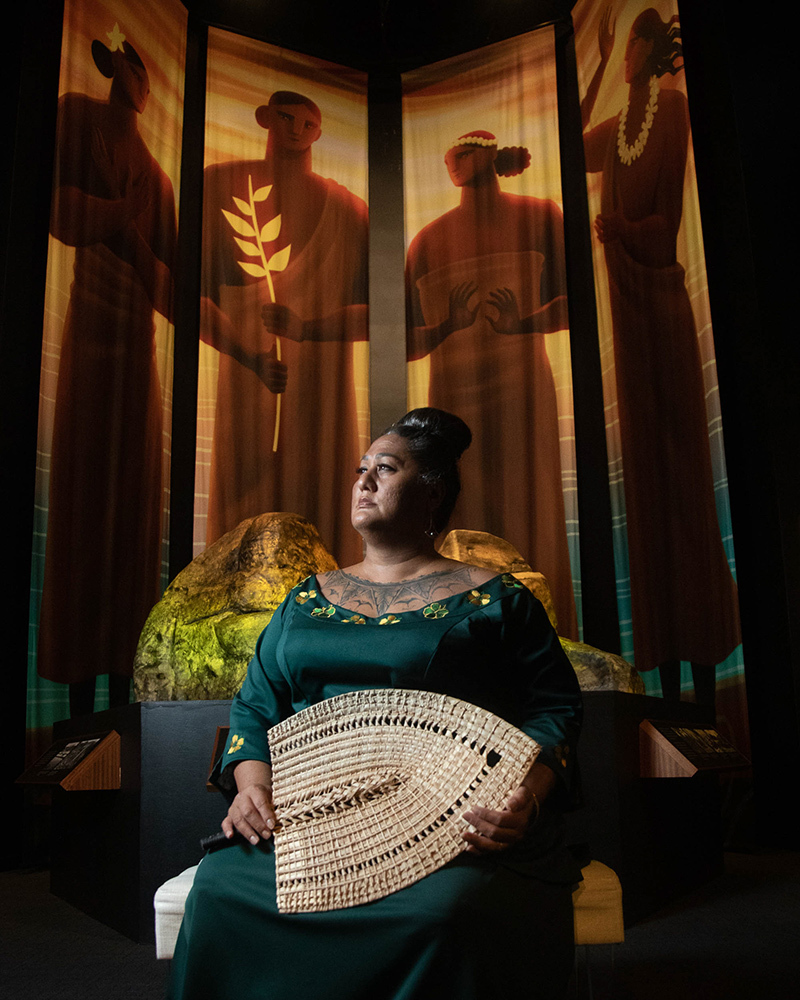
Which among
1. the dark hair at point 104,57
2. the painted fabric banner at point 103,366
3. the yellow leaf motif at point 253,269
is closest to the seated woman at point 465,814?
the painted fabric banner at point 103,366

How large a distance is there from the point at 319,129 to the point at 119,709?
4.21m

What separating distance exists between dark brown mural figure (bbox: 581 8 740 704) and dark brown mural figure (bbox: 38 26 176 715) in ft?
8.34

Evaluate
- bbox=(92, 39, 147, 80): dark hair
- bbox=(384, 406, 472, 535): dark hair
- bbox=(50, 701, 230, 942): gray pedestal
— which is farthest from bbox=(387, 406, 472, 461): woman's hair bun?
bbox=(92, 39, 147, 80): dark hair

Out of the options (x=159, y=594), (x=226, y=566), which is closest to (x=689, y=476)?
(x=226, y=566)

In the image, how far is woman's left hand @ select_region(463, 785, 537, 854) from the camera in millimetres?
1209

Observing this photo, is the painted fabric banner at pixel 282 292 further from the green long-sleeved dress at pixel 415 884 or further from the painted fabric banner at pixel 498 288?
the green long-sleeved dress at pixel 415 884

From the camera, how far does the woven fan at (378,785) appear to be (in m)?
1.18

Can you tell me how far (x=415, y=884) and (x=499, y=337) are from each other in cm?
406

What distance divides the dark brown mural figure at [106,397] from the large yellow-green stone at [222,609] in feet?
2.74

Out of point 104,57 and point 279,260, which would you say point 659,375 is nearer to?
point 279,260

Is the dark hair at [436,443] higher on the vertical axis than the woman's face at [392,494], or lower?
higher

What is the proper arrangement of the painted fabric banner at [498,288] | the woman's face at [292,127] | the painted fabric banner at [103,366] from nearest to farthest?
the painted fabric banner at [103,366], the painted fabric banner at [498,288], the woman's face at [292,127]

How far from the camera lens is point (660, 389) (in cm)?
432

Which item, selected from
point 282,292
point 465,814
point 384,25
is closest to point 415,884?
point 465,814
